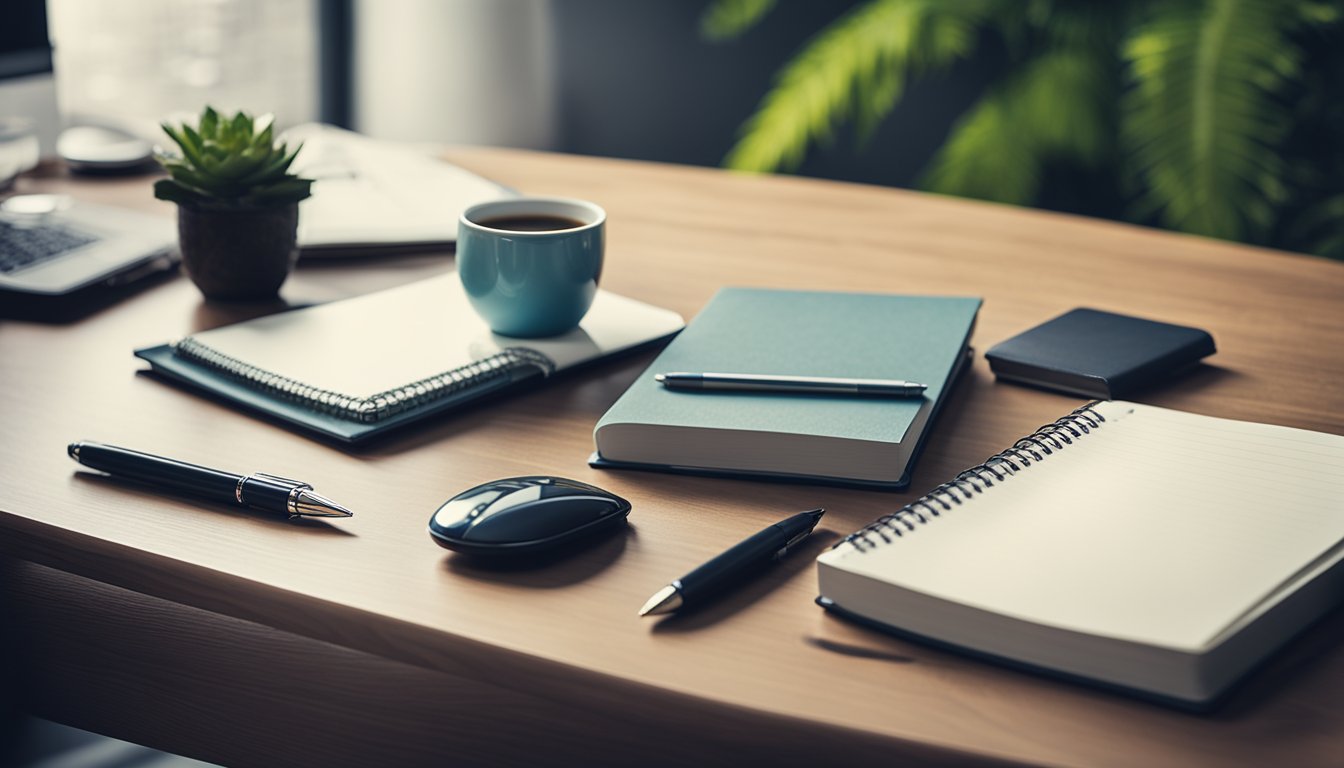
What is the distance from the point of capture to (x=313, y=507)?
0.60 meters

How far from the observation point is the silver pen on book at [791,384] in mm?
699

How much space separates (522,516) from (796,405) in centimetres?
20

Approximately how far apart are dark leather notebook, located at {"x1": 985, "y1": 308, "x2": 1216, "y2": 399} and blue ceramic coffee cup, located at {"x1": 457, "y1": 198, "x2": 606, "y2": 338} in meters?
0.29

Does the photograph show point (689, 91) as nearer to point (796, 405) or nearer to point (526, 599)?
point (796, 405)

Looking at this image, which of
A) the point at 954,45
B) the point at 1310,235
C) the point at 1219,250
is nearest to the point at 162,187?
the point at 1219,250

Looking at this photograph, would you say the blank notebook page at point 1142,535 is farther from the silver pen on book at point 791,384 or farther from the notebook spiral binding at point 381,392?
the notebook spiral binding at point 381,392

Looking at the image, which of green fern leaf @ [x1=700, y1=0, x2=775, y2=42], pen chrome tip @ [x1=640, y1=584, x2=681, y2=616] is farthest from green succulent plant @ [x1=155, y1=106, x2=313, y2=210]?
green fern leaf @ [x1=700, y1=0, x2=775, y2=42]

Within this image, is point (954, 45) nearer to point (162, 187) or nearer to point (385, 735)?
point (162, 187)

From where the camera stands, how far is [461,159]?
4.58 ft

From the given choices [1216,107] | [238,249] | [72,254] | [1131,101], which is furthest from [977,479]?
[1131,101]

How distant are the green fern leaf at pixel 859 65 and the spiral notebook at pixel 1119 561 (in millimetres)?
1693

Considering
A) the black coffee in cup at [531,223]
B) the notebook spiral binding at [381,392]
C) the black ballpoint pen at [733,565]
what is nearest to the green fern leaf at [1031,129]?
the black coffee in cup at [531,223]

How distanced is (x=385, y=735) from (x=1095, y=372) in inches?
19.7

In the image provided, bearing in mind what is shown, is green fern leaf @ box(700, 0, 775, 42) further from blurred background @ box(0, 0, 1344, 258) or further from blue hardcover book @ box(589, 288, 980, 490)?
blue hardcover book @ box(589, 288, 980, 490)
